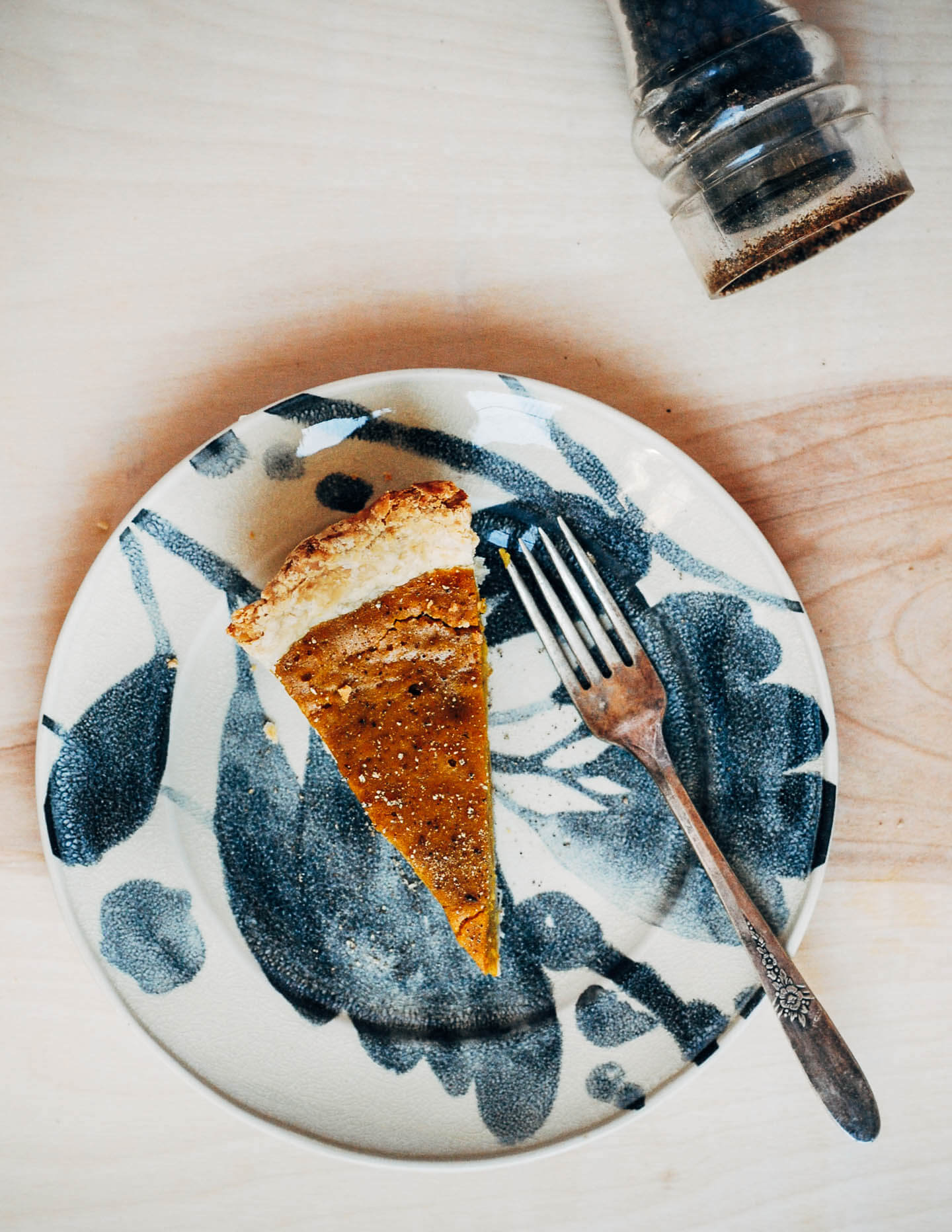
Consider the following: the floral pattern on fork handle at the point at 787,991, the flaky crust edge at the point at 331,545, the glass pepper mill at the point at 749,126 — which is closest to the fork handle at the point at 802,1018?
the floral pattern on fork handle at the point at 787,991

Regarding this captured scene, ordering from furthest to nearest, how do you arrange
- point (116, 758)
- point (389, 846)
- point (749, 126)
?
point (389, 846) < point (116, 758) < point (749, 126)

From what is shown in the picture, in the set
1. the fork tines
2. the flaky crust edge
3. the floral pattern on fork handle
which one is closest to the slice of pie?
the flaky crust edge

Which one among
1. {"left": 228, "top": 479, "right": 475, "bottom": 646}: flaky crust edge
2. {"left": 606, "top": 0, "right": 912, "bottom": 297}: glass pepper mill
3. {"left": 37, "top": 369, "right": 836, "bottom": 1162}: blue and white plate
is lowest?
{"left": 37, "top": 369, "right": 836, "bottom": 1162}: blue and white plate

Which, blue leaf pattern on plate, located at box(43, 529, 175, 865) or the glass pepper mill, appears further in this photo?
blue leaf pattern on plate, located at box(43, 529, 175, 865)

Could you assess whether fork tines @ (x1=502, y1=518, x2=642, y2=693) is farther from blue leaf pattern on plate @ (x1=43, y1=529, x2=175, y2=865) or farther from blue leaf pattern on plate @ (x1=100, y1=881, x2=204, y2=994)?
blue leaf pattern on plate @ (x1=100, y1=881, x2=204, y2=994)

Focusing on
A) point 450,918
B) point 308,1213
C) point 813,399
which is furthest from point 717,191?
point 308,1213

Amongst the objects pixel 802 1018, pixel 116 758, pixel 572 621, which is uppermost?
pixel 116 758

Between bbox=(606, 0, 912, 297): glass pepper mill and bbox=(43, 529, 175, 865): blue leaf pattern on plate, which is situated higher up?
bbox=(606, 0, 912, 297): glass pepper mill

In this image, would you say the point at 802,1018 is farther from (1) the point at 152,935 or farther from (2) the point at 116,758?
(2) the point at 116,758

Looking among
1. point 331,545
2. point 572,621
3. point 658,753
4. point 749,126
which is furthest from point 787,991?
point 749,126
